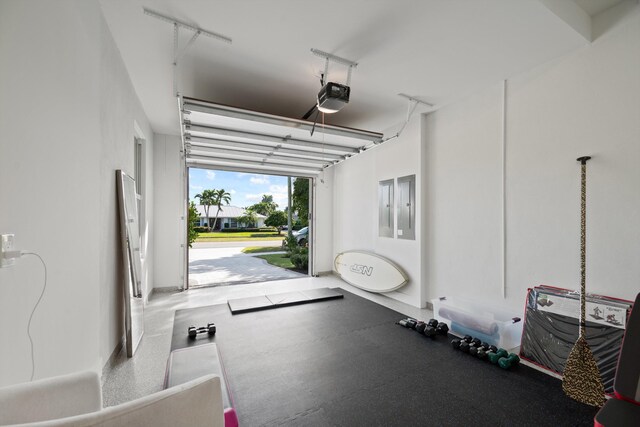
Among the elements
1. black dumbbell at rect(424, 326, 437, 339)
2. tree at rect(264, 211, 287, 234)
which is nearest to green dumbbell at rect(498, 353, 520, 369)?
black dumbbell at rect(424, 326, 437, 339)

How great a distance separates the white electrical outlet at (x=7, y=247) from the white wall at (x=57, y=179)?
0.04m

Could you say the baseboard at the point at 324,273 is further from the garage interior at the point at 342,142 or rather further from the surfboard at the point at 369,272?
the garage interior at the point at 342,142

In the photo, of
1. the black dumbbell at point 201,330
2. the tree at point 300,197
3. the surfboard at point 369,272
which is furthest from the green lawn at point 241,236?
the black dumbbell at point 201,330

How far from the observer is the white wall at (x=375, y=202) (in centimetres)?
463

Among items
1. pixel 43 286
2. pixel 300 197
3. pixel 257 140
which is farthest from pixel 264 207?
pixel 43 286

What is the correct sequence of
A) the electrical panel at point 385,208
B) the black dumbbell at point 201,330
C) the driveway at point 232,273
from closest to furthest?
the black dumbbell at point 201,330 → the electrical panel at point 385,208 → the driveway at point 232,273

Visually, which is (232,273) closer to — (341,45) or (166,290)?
(166,290)

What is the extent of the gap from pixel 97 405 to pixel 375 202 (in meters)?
5.06

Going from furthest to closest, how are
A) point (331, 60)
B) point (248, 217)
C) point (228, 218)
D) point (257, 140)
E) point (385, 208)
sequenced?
point (228, 218)
point (248, 217)
point (385, 208)
point (257, 140)
point (331, 60)

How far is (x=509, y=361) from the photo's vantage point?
8.55ft

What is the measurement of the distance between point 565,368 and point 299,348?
236cm

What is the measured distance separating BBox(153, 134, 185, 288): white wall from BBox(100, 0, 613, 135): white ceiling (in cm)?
172

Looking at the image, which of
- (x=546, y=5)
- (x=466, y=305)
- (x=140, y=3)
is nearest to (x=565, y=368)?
(x=466, y=305)

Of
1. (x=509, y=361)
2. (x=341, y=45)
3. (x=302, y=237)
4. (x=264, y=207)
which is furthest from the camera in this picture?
(x=264, y=207)
